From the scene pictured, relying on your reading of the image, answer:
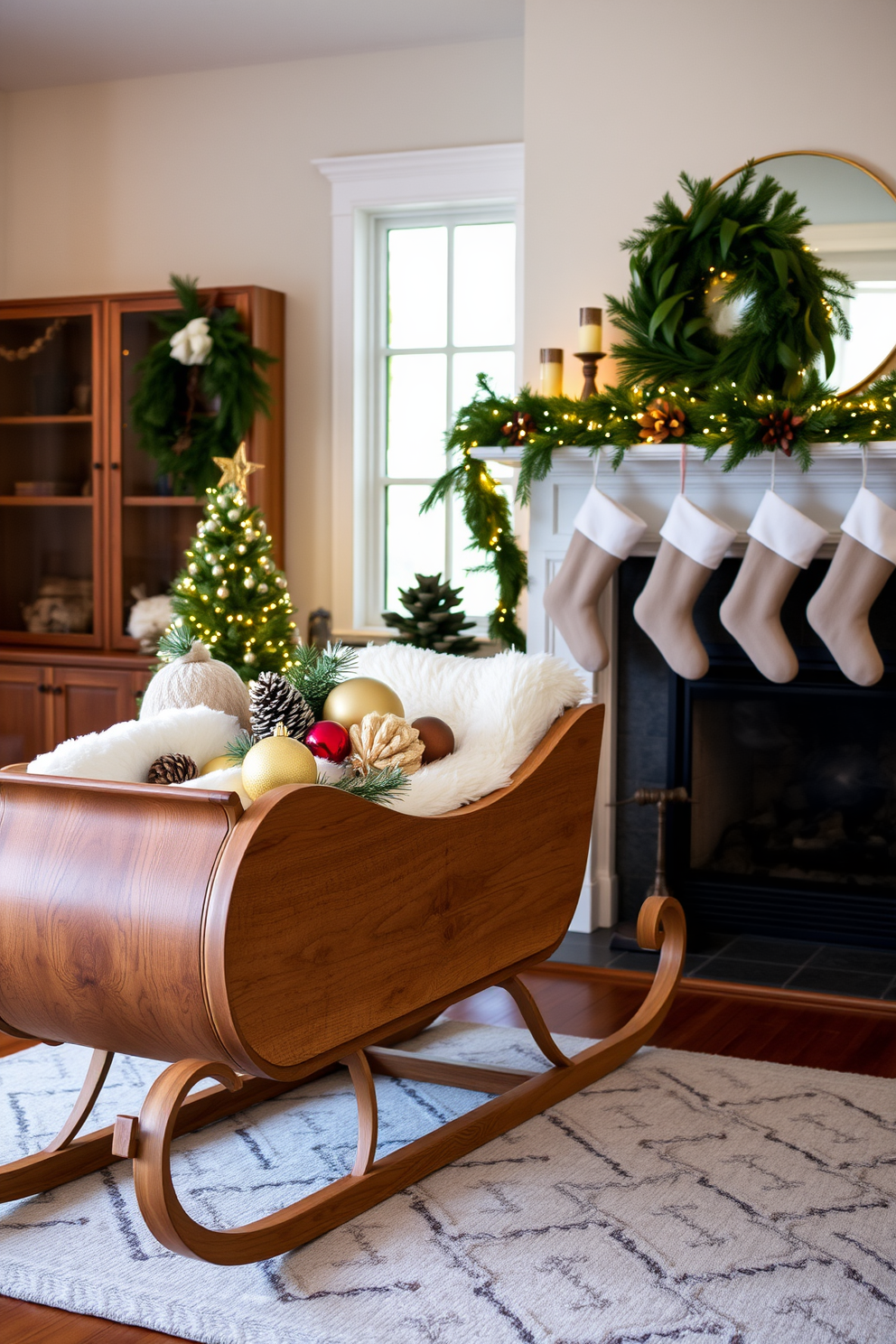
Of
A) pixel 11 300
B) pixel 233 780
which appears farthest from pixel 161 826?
pixel 11 300

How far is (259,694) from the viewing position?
2.00m

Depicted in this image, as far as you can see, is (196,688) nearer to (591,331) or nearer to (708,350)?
(591,331)

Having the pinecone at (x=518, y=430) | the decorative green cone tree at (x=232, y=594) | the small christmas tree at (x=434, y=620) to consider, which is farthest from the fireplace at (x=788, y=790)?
the decorative green cone tree at (x=232, y=594)

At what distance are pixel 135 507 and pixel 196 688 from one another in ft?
7.26

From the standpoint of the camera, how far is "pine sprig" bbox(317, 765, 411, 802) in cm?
180

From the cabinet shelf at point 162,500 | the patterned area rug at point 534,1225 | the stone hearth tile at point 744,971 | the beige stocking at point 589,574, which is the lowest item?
the stone hearth tile at point 744,971

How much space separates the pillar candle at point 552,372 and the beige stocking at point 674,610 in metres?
0.51

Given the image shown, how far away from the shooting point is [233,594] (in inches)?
145

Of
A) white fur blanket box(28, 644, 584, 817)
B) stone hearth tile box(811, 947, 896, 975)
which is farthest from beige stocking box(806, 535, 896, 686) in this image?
white fur blanket box(28, 644, 584, 817)

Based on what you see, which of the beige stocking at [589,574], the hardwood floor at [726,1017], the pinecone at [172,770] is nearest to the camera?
the pinecone at [172,770]

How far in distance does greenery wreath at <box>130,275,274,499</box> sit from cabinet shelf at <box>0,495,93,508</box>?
32 cm

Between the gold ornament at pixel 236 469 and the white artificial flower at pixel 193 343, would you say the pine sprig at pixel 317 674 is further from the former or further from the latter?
the white artificial flower at pixel 193 343

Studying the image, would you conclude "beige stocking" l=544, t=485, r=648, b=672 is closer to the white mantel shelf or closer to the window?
the white mantel shelf

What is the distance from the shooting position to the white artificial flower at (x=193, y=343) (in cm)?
405
